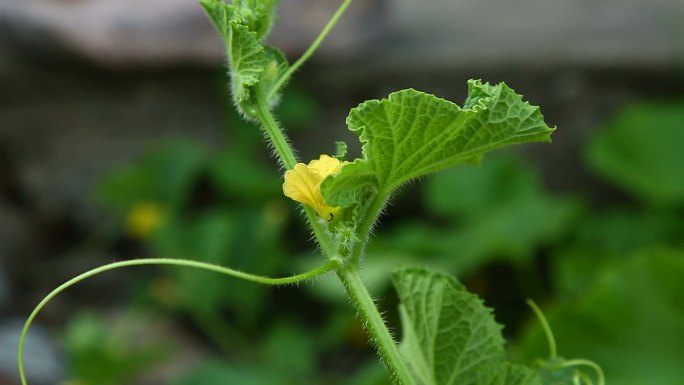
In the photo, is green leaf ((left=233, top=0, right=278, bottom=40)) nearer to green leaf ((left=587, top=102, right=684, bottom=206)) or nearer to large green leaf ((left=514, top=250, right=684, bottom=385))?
large green leaf ((left=514, top=250, right=684, bottom=385))

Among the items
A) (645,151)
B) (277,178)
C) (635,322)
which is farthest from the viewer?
(277,178)

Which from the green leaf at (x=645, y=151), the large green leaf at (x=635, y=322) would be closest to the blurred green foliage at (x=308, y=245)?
the green leaf at (x=645, y=151)

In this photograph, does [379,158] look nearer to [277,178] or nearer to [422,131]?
[422,131]

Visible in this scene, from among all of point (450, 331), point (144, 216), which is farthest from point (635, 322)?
point (144, 216)

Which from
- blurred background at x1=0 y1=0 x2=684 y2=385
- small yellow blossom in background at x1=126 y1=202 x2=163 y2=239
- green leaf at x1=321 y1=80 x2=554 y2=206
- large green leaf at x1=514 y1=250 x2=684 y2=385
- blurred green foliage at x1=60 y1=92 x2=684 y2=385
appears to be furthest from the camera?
small yellow blossom in background at x1=126 y1=202 x2=163 y2=239

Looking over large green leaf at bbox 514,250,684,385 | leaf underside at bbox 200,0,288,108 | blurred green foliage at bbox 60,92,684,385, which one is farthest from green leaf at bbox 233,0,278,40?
blurred green foliage at bbox 60,92,684,385

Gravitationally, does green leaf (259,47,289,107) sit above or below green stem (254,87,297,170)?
above
